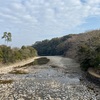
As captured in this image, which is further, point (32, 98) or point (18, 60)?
point (18, 60)

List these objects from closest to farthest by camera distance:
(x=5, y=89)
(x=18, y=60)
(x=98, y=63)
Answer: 1. (x=5, y=89)
2. (x=98, y=63)
3. (x=18, y=60)

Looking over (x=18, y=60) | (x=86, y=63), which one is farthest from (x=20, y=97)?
(x=18, y=60)

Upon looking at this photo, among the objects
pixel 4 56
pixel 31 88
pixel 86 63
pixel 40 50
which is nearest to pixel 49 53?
pixel 40 50

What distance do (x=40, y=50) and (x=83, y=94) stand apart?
3929 inches

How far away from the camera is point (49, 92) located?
61.4 ft

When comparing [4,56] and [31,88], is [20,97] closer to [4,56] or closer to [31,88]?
[31,88]

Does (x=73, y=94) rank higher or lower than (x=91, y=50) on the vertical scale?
lower

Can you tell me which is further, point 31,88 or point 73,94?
point 31,88

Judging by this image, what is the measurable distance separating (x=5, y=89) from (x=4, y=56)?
27.0 m

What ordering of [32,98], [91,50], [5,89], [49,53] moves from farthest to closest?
[49,53], [91,50], [5,89], [32,98]

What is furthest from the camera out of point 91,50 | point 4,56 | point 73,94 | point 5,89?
point 4,56

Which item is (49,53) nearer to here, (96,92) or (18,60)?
(18,60)

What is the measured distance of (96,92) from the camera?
1934 cm

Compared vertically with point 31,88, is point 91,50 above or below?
above
